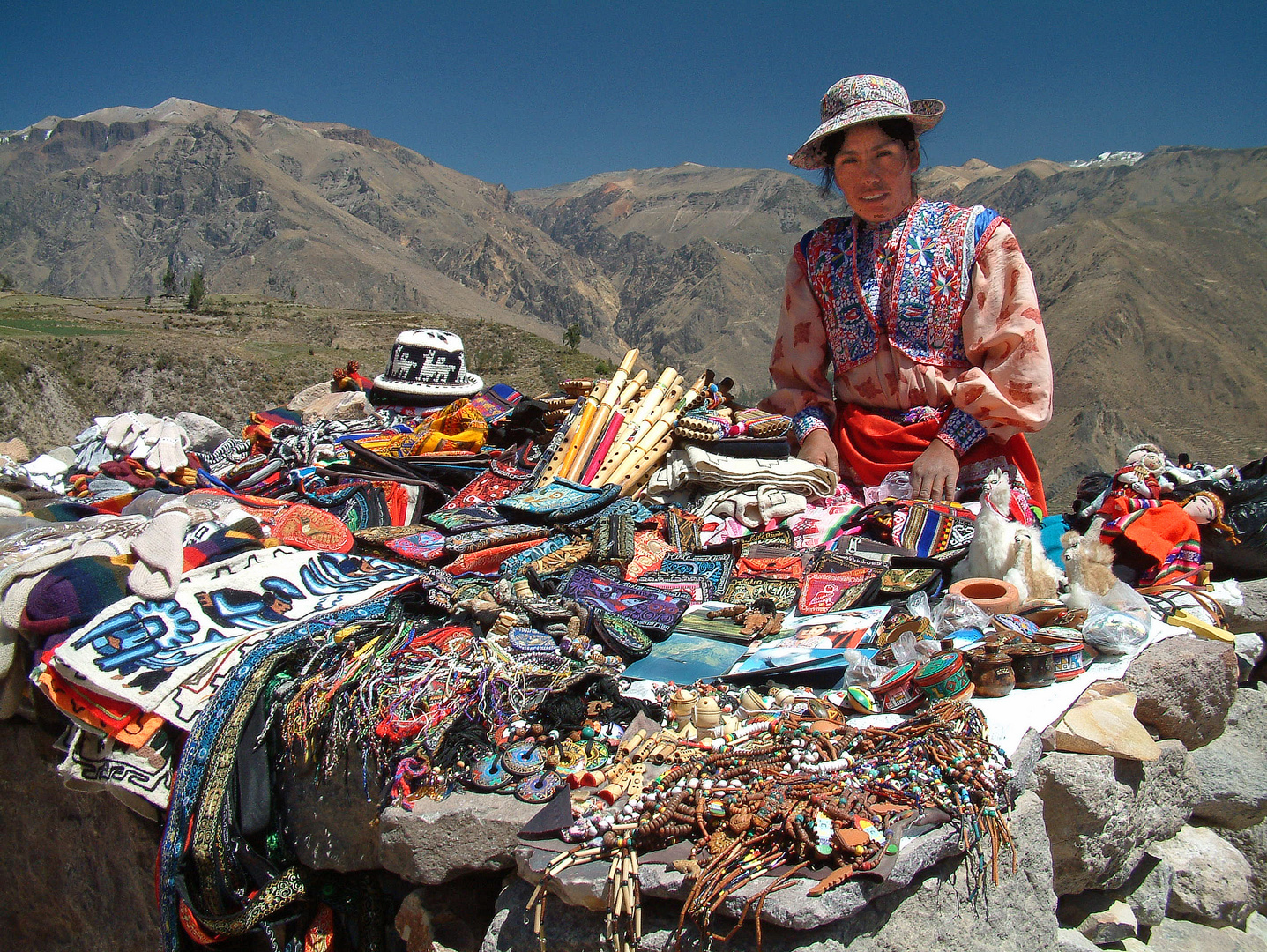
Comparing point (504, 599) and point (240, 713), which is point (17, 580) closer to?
point (240, 713)

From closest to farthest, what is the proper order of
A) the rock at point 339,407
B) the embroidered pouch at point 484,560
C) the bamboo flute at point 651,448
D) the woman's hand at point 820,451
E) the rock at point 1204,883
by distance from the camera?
the rock at point 1204,883 < the embroidered pouch at point 484,560 < the woman's hand at point 820,451 < the bamboo flute at point 651,448 < the rock at point 339,407

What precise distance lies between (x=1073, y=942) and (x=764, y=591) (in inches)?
49.6

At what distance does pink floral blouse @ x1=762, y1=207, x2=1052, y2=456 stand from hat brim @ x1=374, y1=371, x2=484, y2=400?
195 cm

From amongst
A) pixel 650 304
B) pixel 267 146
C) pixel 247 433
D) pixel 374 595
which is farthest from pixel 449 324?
pixel 267 146

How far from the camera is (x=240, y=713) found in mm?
2244

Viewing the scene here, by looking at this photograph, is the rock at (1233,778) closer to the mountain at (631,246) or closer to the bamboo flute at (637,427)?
the bamboo flute at (637,427)

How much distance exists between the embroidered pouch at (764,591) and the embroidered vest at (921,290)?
1.11 m

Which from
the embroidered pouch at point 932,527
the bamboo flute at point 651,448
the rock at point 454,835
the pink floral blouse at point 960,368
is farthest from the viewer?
the bamboo flute at point 651,448

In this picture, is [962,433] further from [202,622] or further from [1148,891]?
[202,622]

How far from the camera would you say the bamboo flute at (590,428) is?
375 cm

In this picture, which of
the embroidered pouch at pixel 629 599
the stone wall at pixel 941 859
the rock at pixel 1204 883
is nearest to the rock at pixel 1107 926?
the stone wall at pixel 941 859

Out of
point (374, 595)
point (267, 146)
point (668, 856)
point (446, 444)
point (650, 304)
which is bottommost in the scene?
point (668, 856)

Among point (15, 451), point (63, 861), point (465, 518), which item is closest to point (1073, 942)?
point (465, 518)

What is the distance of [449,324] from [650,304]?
249 ft
